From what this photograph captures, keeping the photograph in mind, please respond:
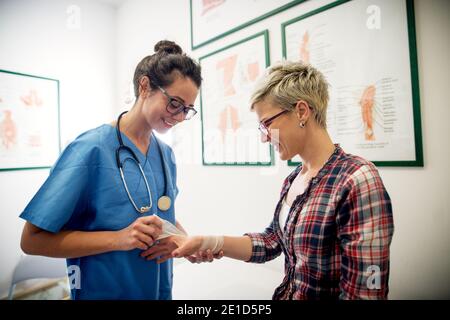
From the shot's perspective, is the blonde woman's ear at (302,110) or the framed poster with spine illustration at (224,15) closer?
the blonde woman's ear at (302,110)

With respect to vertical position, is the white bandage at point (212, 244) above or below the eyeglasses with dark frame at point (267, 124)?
below

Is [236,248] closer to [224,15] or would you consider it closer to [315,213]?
[315,213]

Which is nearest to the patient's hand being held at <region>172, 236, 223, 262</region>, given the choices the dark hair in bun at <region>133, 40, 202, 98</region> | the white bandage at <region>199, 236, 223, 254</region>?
the white bandage at <region>199, 236, 223, 254</region>

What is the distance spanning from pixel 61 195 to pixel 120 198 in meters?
0.17

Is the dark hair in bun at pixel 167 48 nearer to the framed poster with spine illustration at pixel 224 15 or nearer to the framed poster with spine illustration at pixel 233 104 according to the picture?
the framed poster with spine illustration at pixel 233 104

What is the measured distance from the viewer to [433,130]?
3.14ft

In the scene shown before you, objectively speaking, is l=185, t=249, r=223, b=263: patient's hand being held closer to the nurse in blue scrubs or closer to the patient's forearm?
the patient's forearm

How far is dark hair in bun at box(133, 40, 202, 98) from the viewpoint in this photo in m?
0.94

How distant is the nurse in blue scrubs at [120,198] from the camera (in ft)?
2.56

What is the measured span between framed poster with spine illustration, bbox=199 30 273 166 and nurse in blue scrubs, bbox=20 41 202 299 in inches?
24.0

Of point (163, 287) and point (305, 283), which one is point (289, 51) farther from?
point (163, 287)

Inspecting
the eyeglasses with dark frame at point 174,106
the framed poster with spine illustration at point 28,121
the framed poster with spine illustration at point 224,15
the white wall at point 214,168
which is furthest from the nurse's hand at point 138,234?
the framed poster with spine illustration at point 28,121

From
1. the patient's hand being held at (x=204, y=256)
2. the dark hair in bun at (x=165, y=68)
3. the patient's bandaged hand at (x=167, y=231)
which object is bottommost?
the patient's hand being held at (x=204, y=256)

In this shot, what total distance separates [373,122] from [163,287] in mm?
1115
